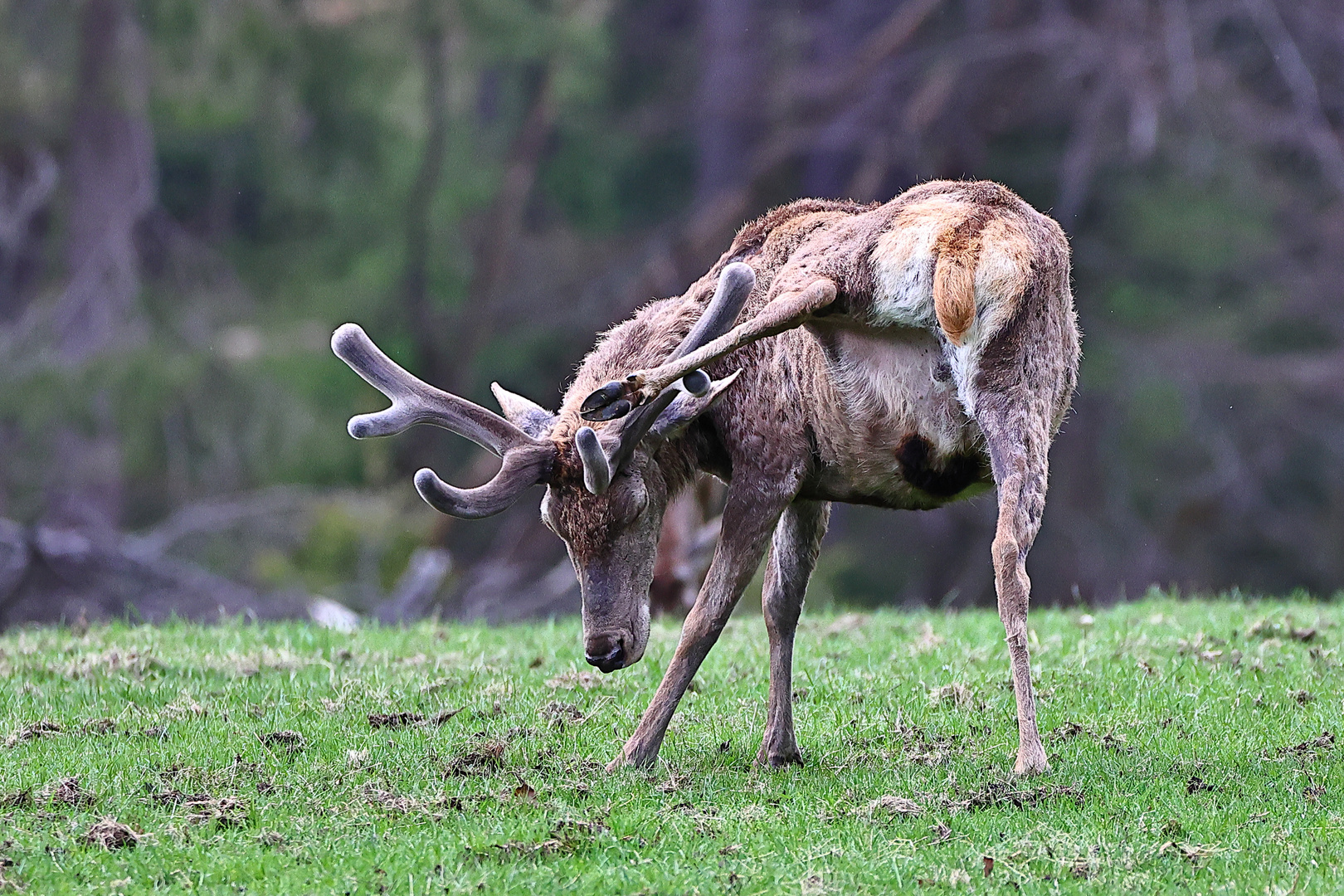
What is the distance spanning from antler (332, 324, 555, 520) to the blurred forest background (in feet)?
40.0

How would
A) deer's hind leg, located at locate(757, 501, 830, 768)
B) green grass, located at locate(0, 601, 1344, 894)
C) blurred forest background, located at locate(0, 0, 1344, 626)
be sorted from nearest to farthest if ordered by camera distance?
green grass, located at locate(0, 601, 1344, 894) → deer's hind leg, located at locate(757, 501, 830, 768) → blurred forest background, located at locate(0, 0, 1344, 626)

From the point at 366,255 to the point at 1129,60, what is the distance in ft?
35.0

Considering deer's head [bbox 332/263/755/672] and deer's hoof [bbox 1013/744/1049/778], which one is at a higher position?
deer's head [bbox 332/263/755/672]

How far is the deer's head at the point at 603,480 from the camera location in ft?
21.4

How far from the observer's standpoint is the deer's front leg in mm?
6605

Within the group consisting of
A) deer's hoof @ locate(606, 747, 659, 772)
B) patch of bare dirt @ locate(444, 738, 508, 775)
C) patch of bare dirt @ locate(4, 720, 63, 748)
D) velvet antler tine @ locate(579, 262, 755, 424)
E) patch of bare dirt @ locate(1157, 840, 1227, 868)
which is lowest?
patch of bare dirt @ locate(4, 720, 63, 748)

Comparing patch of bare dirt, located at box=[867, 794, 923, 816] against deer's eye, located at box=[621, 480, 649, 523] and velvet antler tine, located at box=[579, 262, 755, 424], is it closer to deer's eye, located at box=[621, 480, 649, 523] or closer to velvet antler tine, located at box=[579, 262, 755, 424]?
deer's eye, located at box=[621, 480, 649, 523]

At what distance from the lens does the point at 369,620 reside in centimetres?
1116

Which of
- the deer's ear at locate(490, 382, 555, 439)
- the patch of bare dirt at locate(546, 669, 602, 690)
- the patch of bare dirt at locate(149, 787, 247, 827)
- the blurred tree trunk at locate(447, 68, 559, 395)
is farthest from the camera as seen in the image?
the blurred tree trunk at locate(447, 68, 559, 395)

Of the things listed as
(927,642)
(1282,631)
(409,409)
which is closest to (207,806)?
(409,409)

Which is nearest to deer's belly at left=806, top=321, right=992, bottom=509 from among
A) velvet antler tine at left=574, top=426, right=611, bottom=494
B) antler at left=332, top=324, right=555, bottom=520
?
velvet antler tine at left=574, top=426, right=611, bottom=494

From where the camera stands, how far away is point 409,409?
668 centimetres

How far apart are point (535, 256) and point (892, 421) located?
19.8 metres

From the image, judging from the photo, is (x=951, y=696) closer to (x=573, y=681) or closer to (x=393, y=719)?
(x=573, y=681)
